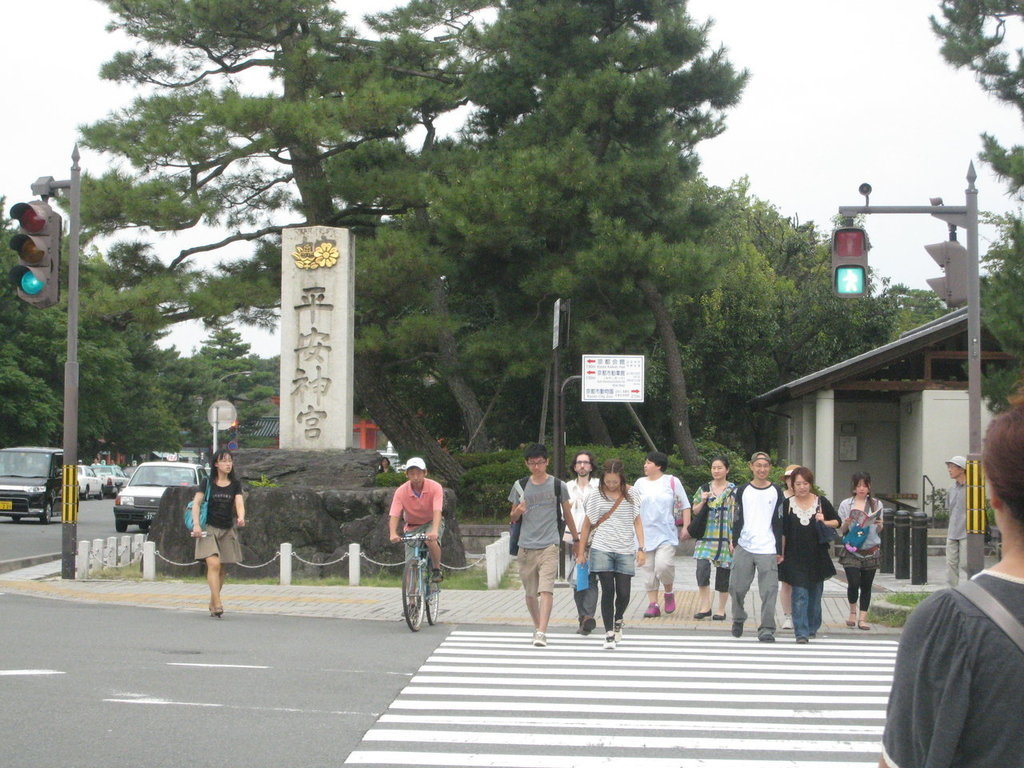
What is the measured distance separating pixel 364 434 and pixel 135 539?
54102mm

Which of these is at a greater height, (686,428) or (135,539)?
(686,428)

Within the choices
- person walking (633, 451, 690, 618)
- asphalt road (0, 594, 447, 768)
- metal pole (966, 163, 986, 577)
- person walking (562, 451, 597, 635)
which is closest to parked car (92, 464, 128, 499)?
asphalt road (0, 594, 447, 768)

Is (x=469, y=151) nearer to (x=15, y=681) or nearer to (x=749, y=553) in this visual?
(x=749, y=553)

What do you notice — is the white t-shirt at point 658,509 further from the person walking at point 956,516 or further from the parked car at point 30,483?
the parked car at point 30,483

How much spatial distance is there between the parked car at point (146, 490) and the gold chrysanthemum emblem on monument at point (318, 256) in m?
10.6

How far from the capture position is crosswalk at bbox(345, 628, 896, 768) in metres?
6.80

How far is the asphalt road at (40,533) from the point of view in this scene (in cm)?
2398

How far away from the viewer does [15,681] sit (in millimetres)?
8680

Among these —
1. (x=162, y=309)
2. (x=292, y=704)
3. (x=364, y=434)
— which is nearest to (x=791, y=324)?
(x=162, y=309)

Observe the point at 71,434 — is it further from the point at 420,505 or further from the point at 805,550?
the point at 805,550

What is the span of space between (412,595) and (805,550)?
3.83m

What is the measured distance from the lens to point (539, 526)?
11.7m

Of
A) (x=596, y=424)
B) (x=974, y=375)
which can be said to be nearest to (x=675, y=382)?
(x=596, y=424)

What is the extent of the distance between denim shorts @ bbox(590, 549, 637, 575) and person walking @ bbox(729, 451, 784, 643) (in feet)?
4.38
